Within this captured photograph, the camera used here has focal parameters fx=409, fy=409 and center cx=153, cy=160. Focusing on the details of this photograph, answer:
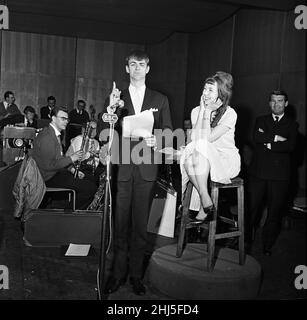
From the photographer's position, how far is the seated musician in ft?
16.5

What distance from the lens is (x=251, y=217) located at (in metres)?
4.23

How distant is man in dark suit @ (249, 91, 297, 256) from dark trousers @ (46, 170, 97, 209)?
5.79 feet

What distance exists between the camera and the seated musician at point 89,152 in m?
5.04

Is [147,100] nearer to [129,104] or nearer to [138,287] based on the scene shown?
[129,104]

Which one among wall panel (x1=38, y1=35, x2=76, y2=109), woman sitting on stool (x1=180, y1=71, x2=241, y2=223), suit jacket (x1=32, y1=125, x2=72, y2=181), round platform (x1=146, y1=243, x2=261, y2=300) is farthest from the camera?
wall panel (x1=38, y1=35, x2=76, y2=109)

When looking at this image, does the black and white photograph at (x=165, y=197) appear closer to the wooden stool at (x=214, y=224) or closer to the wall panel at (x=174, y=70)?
the wooden stool at (x=214, y=224)

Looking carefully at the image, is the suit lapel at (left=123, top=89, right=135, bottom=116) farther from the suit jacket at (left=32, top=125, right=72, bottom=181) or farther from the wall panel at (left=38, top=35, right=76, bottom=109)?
the wall panel at (left=38, top=35, right=76, bottom=109)

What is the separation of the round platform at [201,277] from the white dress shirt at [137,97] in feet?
3.83

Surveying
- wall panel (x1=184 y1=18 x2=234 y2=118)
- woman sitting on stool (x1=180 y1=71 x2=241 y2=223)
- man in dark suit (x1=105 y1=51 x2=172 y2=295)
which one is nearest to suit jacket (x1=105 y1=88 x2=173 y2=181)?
man in dark suit (x1=105 y1=51 x2=172 y2=295)

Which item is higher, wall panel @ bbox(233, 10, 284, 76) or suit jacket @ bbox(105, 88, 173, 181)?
wall panel @ bbox(233, 10, 284, 76)

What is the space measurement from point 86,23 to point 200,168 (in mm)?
8972

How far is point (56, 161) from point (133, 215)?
1.87 metres

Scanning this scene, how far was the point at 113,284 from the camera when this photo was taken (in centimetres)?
291
